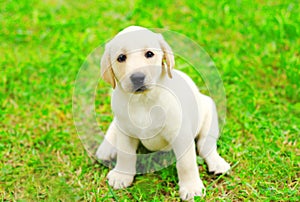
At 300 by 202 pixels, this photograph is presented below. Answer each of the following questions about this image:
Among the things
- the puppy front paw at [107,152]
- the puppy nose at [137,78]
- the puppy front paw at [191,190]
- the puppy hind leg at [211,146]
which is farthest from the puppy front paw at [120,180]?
the puppy nose at [137,78]

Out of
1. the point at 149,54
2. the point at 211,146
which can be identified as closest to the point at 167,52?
the point at 149,54

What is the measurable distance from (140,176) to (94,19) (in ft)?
8.48

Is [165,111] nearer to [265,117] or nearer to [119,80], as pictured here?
[119,80]

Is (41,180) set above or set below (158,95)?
below

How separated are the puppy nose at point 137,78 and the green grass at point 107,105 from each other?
919 mm

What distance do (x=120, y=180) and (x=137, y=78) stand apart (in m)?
0.94

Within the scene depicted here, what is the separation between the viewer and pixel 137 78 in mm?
2742

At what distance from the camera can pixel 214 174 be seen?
3414mm

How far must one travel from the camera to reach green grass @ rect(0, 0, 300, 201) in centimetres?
339

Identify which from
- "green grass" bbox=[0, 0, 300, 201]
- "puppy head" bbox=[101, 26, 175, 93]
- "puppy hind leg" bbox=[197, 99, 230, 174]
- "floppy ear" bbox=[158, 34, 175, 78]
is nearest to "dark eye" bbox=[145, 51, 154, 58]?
"puppy head" bbox=[101, 26, 175, 93]

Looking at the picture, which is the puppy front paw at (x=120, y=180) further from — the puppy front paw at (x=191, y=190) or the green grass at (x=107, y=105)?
the puppy front paw at (x=191, y=190)

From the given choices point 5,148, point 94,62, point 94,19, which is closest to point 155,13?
point 94,19

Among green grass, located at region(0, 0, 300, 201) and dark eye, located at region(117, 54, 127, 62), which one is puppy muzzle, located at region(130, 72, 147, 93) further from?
green grass, located at region(0, 0, 300, 201)

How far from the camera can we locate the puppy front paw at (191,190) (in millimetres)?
3164
